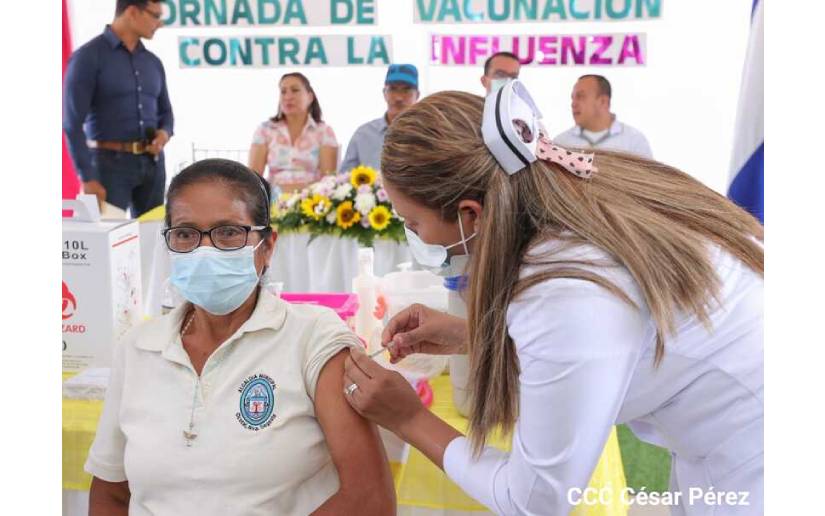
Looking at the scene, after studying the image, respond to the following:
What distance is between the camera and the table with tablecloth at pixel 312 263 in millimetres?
3641

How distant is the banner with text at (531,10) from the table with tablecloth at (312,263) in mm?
1591

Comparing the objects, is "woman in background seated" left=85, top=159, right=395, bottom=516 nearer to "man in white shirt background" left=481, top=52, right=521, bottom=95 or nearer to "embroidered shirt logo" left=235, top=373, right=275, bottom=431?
"embroidered shirt logo" left=235, top=373, right=275, bottom=431

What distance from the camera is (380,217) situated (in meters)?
3.57

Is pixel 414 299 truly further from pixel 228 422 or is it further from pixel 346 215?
pixel 346 215

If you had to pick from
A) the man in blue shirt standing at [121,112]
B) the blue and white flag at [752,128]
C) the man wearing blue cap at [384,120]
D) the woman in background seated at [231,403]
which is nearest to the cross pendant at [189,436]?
the woman in background seated at [231,403]

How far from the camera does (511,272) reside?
1.18 meters

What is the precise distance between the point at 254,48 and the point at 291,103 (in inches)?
16.1

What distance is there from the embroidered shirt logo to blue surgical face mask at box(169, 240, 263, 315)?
6.7 inches

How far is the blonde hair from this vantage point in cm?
113

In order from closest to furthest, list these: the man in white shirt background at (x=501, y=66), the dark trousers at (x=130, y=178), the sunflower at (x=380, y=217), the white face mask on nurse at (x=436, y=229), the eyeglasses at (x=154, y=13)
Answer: the white face mask on nurse at (x=436, y=229) < the sunflower at (x=380, y=217) < the man in white shirt background at (x=501, y=66) < the eyeglasses at (x=154, y=13) < the dark trousers at (x=130, y=178)

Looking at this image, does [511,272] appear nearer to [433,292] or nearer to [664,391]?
[664,391]

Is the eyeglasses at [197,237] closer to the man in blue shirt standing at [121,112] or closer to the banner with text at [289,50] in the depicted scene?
the banner with text at [289,50]

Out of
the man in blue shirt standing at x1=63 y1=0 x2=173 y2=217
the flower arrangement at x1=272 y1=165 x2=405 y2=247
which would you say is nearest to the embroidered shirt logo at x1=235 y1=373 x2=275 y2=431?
the flower arrangement at x1=272 y1=165 x2=405 y2=247

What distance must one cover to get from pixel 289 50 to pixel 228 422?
3.62m
